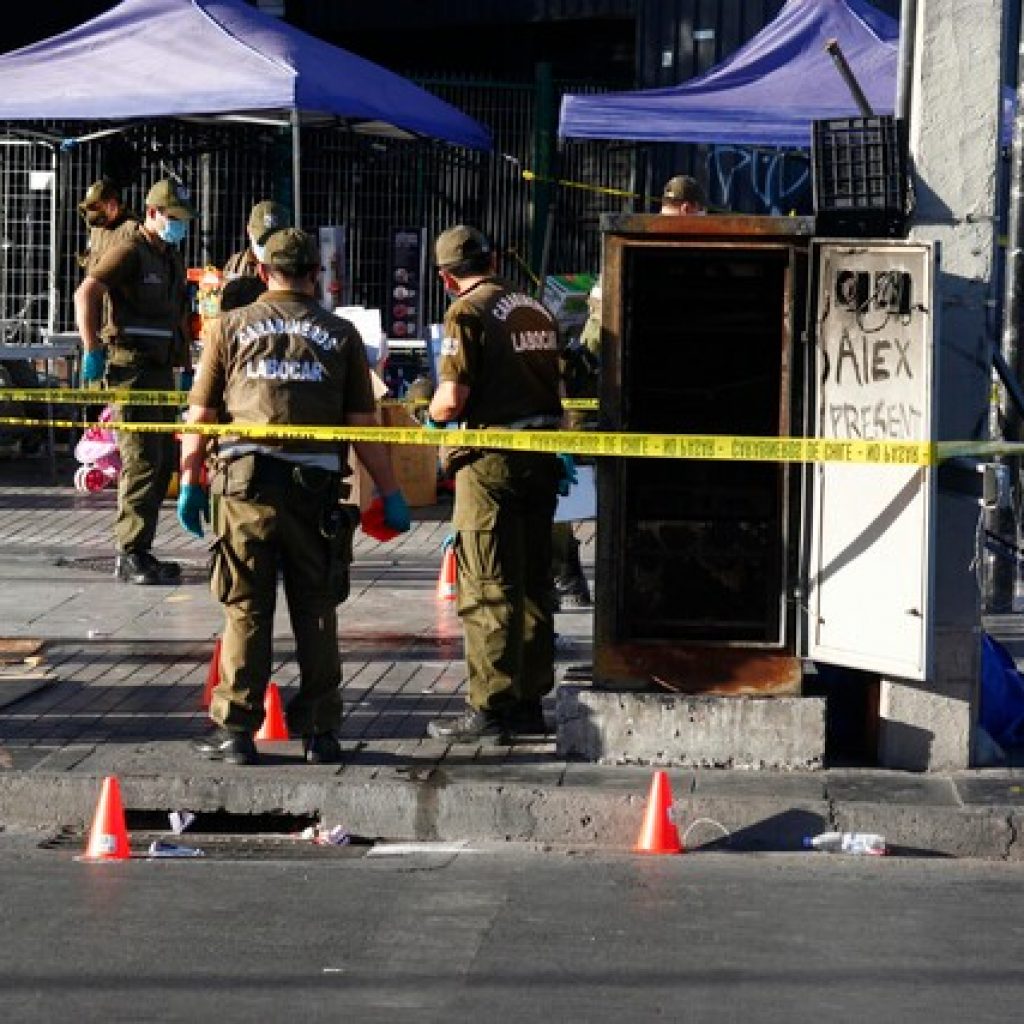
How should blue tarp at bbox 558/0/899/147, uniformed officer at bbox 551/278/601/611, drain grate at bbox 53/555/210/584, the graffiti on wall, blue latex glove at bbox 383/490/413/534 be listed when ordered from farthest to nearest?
the graffiti on wall → blue tarp at bbox 558/0/899/147 → drain grate at bbox 53/555/210/584 → uniformed officer at bbox 551/278/601/611 → blue latex glove at bbox 383/490/413/534

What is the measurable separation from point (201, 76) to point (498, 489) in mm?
8494

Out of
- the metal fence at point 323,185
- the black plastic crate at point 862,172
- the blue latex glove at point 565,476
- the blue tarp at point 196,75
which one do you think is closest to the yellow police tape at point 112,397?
the blue latex glove at point 565,476

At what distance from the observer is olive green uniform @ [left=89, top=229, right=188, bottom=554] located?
13.1m

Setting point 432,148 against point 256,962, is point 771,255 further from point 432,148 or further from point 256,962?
point 432,148

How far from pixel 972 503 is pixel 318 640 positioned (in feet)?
7.75

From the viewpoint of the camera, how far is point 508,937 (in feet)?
22.6

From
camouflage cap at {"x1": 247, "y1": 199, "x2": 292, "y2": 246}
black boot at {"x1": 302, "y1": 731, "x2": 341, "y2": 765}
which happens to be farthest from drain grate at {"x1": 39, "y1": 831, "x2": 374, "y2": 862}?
camouflage cap at {"x1": 247, "y1": 199, "x2": 292, "y2": 246}

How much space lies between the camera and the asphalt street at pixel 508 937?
245 inches

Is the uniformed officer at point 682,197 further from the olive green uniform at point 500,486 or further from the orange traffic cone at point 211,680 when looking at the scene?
the orange traffic cone at point 211,680

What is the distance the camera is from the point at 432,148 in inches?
819

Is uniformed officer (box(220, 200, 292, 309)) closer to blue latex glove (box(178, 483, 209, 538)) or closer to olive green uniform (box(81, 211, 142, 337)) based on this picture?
olive green uniform (box(81, 211, 142, 337))

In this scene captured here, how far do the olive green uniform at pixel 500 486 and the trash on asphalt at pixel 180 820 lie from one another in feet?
3.96

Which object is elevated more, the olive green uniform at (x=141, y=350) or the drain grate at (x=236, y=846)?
the olive green uniform at (x=141, y=350)

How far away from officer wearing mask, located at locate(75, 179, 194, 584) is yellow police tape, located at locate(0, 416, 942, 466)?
421 centimetres
